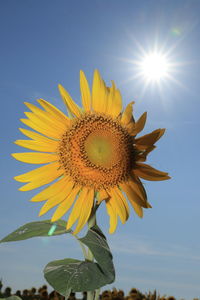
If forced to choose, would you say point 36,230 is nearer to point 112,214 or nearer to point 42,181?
point 42,181

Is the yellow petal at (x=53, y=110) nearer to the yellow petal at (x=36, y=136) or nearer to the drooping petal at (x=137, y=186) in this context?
the yellow petal at (x=36, y=136)

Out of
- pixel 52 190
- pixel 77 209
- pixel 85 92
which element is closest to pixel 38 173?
pixel 52 190

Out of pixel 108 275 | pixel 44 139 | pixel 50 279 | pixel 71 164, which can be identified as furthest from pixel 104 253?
pixel 44 139

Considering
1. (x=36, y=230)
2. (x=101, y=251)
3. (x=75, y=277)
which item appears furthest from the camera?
(x=36, y=230)

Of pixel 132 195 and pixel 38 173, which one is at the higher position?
pixel 38 173

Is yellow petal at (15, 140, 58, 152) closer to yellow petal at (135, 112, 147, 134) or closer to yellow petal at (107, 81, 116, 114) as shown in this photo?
yellow petal at (107, 81, 116, 114)

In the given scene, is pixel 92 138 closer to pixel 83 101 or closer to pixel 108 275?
pixel 83 101

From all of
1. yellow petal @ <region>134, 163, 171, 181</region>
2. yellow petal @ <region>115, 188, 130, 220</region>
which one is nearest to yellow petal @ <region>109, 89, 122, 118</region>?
yellow petal @ <region>134, 163, 171, 181</region>
